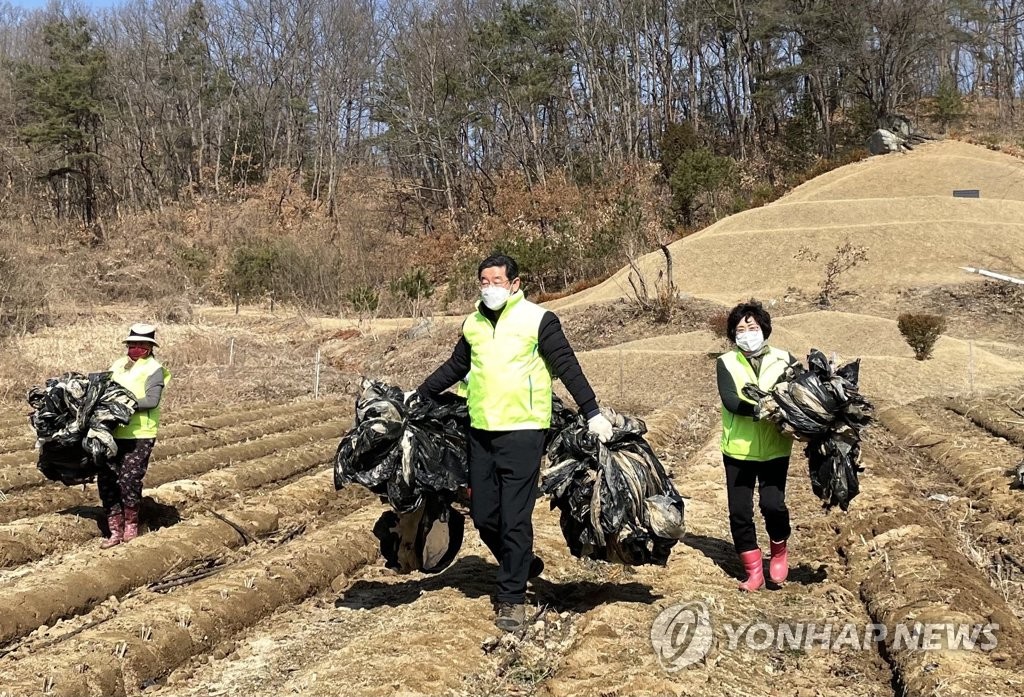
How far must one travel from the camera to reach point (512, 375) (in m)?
4.64

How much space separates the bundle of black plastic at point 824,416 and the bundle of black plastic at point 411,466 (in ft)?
5.38

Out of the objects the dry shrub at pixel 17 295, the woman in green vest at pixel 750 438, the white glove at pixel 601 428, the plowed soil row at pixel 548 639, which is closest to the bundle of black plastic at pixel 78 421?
the plowed soil row at pixel 548 639

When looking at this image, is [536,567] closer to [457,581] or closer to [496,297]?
[457,581]

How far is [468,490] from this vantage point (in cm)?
504

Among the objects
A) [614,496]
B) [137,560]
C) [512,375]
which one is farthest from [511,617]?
[137,560]

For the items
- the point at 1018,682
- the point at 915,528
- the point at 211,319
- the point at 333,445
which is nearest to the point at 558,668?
the point at 1018,682

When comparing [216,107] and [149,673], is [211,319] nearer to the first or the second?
[149,673]

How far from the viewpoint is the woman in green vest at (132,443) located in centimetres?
658

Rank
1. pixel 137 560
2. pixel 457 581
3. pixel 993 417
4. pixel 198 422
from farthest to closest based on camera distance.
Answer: pixel 198 422 → pixel 993 417 → pixel 137 560 → pixel 457 581

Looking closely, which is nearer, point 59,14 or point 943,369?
point 943,369

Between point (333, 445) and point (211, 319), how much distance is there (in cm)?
1887

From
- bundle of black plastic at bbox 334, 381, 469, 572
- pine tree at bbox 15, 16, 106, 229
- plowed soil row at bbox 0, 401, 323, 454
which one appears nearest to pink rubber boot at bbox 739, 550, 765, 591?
bundle of black plastic at bbox 334, 381, 469, 572

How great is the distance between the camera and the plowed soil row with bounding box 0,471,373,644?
16.9 ft

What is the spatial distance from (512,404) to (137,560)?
3.05m
